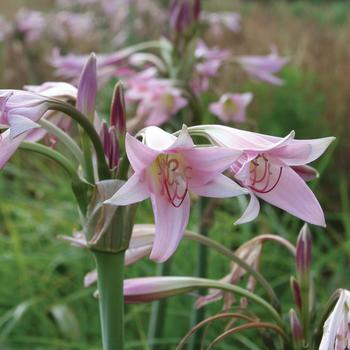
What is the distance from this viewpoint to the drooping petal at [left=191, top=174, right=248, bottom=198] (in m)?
0.91

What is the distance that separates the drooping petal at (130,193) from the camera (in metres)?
0.88

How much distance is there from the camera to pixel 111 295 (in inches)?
41.9

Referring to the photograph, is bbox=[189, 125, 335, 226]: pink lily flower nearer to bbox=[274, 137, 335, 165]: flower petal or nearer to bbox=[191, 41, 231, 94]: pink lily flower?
bbox=[274, 137, 335, 165]: flower petal

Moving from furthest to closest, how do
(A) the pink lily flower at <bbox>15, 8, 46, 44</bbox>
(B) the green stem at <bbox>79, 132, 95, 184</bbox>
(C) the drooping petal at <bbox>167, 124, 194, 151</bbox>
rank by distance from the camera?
(A) the pink lily flower at <bbox>15, 8, 46, 44</bbox>, (B) the green stem at <bbox>79, 132, 95, 184</bbox>, (C) the drooping petal at <bbox>167, 124, 194, 151</bbox>

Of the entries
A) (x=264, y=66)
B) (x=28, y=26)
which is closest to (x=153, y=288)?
(x=264, y=66)

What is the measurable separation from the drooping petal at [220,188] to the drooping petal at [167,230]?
41 millimetres

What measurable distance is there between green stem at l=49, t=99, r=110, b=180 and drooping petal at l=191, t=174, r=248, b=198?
0.17m

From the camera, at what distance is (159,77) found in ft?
7.36

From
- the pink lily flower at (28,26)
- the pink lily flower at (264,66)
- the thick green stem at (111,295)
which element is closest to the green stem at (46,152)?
the thick green stem at (111,295)

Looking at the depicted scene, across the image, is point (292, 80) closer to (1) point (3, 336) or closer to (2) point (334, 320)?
(1) point (3, 336)

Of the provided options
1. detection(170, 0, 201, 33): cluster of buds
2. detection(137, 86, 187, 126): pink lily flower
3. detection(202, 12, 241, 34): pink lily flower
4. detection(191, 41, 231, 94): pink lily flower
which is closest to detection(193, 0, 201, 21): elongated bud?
detection(170, 0, 201, 33): cluster of buds

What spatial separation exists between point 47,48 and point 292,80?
3.43 metres

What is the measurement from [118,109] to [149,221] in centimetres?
220

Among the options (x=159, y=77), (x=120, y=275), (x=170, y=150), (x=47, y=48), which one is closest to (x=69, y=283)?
(x=159, y=77)
